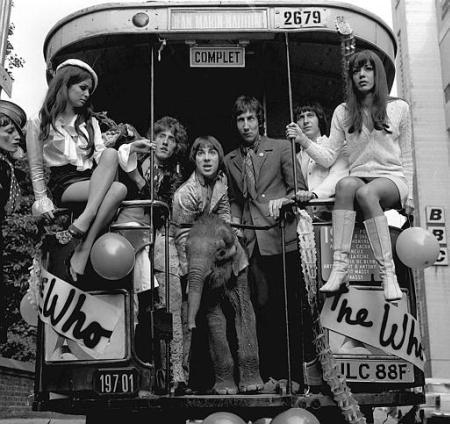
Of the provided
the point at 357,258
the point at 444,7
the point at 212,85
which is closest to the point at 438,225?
the point at 444,7

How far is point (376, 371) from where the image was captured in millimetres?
4492

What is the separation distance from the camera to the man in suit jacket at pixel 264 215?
5090 millimetres

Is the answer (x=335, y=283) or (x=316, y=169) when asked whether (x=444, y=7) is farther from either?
(x=335, y=283)

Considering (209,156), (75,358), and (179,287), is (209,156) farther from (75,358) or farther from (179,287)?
(75,358)

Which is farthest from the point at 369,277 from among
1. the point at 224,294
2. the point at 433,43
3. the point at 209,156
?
the point at 433,43

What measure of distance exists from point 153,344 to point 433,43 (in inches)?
981

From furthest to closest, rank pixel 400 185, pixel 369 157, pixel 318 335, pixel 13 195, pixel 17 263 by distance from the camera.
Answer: pixel 17 263 → pixel 13 195 → pixel 369 157 → pixel 400 185 → pixel 318 335

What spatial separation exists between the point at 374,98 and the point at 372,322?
150cm

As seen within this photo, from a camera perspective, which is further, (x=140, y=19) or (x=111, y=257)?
(x=140, y=19)

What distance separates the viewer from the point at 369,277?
464 centimetres

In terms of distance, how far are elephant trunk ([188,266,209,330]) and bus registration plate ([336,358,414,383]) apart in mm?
970

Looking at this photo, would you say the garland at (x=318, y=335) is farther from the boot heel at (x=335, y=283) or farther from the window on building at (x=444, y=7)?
the window on building at (x=444, y=7)

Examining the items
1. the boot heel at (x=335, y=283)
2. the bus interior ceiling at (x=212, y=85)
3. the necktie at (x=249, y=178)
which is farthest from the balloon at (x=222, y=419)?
the bus interior ceiling at (x=212, y=85)

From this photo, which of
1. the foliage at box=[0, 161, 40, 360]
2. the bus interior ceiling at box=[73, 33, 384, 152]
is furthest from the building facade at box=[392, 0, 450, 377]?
the bus interior ceiling at box=[73, 33, 384, 152]
